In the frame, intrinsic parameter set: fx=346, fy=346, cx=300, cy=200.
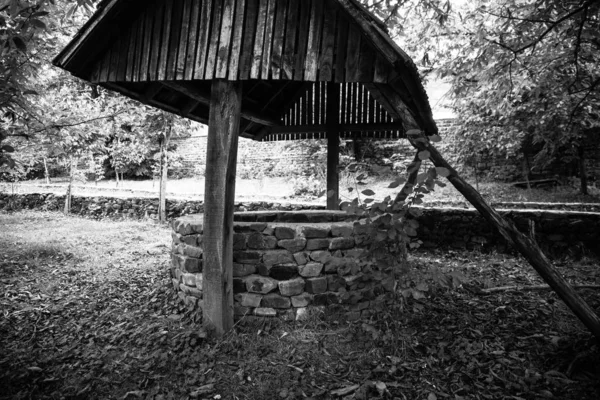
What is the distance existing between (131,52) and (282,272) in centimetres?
276

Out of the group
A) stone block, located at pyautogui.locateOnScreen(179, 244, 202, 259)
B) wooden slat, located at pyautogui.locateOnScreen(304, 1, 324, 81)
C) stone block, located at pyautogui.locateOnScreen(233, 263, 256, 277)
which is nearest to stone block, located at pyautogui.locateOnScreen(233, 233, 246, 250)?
stone block, located at pyautogui.locateOnScreen(233, 263, 256, 277)

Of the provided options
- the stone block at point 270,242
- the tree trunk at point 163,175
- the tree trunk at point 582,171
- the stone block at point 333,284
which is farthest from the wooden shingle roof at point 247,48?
the tree trunk at point 582,171

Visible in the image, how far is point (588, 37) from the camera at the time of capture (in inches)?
Result: 162

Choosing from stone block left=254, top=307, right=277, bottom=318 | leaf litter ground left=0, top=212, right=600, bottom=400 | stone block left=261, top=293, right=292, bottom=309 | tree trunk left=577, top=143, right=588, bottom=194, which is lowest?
leaf litter ground left=0, top=212, right=600, bottom=400

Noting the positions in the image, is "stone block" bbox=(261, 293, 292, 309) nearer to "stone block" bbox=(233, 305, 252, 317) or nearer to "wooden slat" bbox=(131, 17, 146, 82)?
"stone block" bbox=(233, 305, 252, 317)

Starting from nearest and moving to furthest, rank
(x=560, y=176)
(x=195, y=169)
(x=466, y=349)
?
(x=466, y=349), (x=560, y=176), (x=195, y=169)

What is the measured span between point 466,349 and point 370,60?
2711 millimetres

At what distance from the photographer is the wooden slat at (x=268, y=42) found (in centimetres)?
309

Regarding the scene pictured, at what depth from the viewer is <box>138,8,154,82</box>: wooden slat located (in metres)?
3.41

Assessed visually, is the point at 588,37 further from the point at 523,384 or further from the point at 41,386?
the point at 41,386

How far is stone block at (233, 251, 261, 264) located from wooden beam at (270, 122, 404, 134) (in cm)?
320

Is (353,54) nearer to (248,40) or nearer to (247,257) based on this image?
(248,40)

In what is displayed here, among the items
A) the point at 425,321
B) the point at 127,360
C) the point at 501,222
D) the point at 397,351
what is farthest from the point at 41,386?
the point at 501,222

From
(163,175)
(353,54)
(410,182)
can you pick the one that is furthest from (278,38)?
(163,175)
